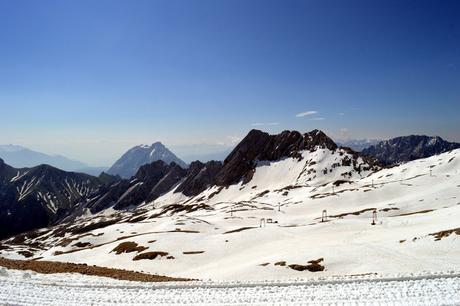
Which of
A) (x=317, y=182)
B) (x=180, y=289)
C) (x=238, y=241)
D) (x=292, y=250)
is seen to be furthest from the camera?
(x=317, y=182)

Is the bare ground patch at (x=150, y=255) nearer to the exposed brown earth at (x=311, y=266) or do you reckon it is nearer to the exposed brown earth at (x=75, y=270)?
the exposed brown earth at (x=311, y=266)

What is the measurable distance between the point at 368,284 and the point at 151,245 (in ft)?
174

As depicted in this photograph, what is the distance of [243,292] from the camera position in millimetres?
22594

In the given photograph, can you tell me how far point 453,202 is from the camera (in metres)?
93.8

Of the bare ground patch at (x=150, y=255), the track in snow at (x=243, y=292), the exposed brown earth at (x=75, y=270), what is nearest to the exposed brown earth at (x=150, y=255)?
the bare ground patch at (x=150, y=255)

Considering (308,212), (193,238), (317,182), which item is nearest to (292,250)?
(193,238)

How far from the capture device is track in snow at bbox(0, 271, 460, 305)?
20266 millimetres

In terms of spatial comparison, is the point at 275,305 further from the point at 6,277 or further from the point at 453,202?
the point at 453,202

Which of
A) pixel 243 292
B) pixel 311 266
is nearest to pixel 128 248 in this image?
pixel 311 266

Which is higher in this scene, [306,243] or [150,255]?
[306,243]

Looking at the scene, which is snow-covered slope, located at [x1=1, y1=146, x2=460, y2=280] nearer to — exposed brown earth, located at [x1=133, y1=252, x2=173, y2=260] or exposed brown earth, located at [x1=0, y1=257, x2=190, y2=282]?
exposed brown earth, located at [x1=133, y1=252, x2=173, y2=260]

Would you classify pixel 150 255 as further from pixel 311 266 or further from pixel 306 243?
pixel 311 266

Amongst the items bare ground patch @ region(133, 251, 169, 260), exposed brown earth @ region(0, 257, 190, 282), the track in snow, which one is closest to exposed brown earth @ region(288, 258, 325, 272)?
exposed brown earth @ region(0, 257, 190, 282)

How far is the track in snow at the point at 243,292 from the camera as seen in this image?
66.5ft
